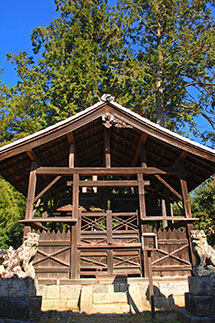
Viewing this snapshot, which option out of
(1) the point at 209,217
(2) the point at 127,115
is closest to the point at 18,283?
(2) the point at 127,115

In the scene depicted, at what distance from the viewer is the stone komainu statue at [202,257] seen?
234 inches

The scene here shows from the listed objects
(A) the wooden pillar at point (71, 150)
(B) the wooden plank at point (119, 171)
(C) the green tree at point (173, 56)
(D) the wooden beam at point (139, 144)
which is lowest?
(B) the wooden plank at point (119, 171)

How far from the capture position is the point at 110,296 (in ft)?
24.1

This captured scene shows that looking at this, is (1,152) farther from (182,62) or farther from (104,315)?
(182,62)

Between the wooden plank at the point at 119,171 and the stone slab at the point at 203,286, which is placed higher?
the wooden plank at the point at 119,171

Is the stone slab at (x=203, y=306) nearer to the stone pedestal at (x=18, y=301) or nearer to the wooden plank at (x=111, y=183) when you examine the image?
the stone pedestal at (x=18, y=301)

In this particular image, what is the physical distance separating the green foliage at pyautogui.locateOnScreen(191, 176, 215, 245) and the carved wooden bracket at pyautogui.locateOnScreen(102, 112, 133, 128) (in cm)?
967

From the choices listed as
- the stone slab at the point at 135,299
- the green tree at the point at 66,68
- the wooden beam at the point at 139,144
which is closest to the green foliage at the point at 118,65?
the green tree at the point at 66,68

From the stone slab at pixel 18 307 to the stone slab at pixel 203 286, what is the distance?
3.48m

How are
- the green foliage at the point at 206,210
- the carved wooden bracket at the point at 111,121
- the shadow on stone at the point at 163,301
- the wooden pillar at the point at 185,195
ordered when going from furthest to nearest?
the green foliage at the point at 206,210 → the carved wooden bracket at the point at 111,121 → the wooden pillar at the point at 185,195 → the shadow on stone at the point at 163,301

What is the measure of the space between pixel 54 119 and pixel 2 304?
47.3 feet

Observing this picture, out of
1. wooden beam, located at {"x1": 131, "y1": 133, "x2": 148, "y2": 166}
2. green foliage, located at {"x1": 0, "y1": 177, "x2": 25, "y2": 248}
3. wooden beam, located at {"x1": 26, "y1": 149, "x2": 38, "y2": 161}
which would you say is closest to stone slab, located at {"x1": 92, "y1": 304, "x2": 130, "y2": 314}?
→ wooden beam, located at {"x1": 26, "y1": 149, "x2": 38, "y2": 161}

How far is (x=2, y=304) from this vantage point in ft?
18.1

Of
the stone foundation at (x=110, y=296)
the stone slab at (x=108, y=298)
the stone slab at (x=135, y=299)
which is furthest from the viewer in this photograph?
the stone slab at (x=108, y=298)
